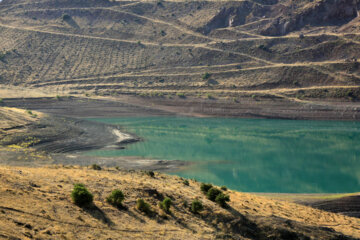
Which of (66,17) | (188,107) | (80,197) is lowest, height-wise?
(188,107)

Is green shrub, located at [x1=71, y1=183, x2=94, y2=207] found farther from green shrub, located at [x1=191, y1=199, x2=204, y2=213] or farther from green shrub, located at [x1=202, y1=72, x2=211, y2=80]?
green shrub, located at [x1=202, y1=72, x2=211, y2=80]

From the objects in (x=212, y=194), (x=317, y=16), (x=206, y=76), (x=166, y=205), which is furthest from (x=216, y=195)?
(x=317, y=16)

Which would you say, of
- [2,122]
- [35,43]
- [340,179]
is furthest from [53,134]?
[35,43]

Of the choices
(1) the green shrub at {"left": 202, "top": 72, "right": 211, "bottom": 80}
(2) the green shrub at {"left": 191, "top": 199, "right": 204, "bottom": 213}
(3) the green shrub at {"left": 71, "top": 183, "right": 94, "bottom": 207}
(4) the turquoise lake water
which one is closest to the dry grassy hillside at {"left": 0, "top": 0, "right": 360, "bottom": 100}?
(1) the green shrub at {"left": 202, "top": 72, "right": 211, "bottom": 80}

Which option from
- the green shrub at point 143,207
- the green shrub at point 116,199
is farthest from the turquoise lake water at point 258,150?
the green shrub at point 116,199

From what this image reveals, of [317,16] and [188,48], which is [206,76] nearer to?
→ [188,48]

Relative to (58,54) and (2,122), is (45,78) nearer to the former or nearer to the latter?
(58,54)
